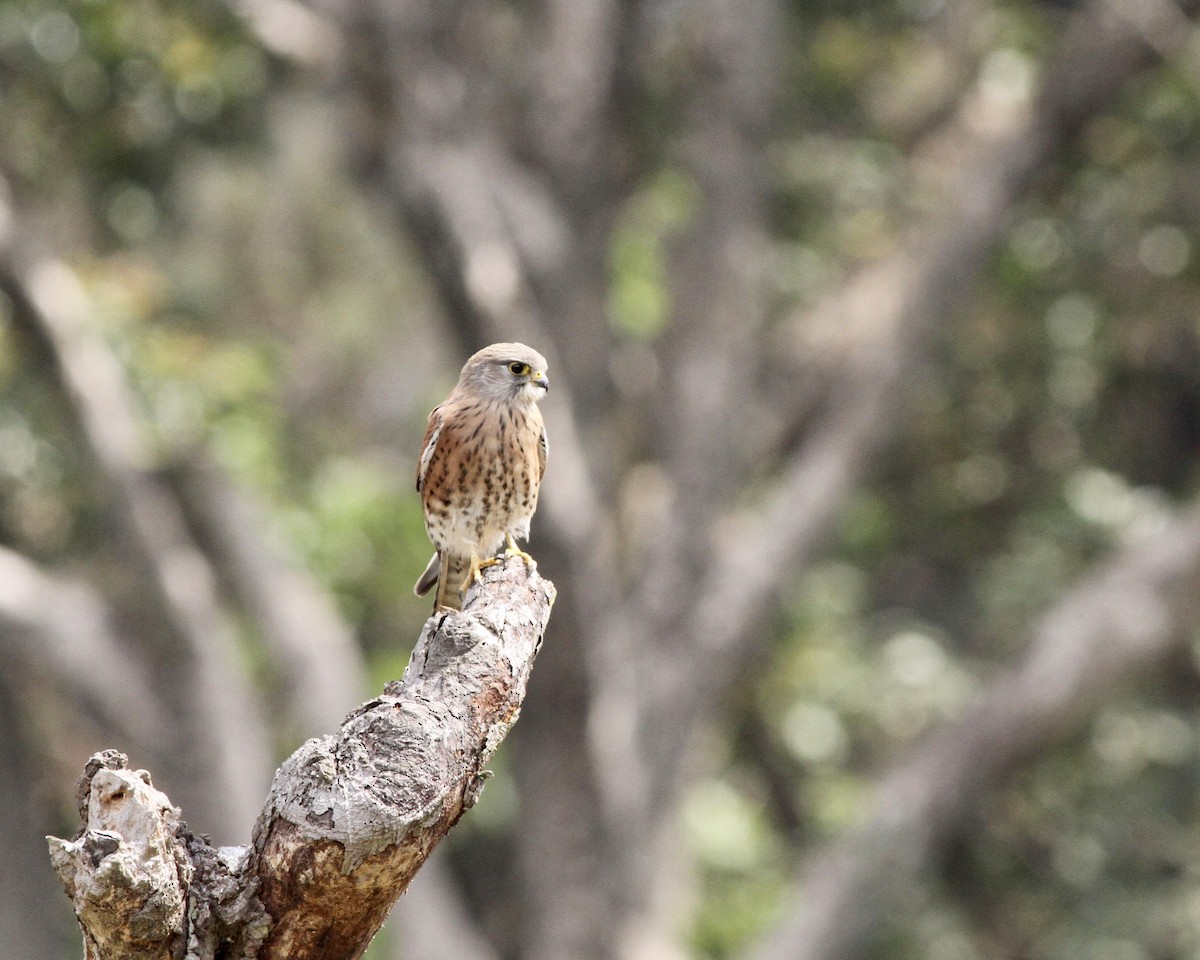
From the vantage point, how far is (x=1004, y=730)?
8922mm

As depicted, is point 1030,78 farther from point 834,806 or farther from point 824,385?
point 834,806

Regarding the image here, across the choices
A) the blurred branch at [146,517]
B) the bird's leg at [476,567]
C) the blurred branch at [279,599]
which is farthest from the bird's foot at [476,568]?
the blurred branch at [146,517]

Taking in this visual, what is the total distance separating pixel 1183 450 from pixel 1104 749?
3.08 metres

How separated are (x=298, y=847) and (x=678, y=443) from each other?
24.3ft

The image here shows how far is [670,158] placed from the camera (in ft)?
37.7

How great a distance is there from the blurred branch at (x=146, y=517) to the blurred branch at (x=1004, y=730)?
3.32m

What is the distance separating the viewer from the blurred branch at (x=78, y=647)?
855 cm

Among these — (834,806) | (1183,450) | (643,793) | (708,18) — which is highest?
(708,18)

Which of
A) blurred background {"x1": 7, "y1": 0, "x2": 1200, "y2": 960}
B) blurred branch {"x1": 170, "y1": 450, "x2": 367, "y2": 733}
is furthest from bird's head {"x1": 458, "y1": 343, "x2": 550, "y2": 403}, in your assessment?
blurred branch {"x1": 170, "y1": 450, "x2": 367, "y2": 733}

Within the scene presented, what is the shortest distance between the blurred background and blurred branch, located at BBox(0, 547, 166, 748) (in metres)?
0.02

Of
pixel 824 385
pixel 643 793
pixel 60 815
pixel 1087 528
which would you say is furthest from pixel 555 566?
pixel 60 815

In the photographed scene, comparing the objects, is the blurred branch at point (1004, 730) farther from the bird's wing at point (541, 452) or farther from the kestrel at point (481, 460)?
the kestrel at point (481, 460)

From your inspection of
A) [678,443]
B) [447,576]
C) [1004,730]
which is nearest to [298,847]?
[447,576]

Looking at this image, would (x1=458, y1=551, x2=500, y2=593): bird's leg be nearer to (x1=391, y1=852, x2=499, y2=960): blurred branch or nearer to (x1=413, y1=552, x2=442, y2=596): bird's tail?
(x1=413, y1=552, x2=442, y2=596): bird's tail
